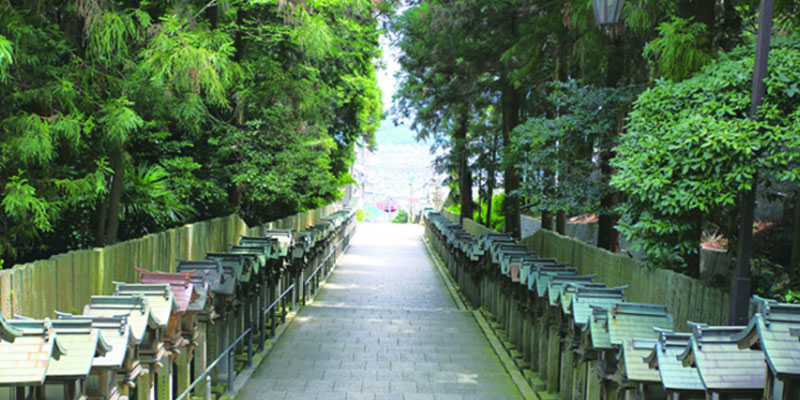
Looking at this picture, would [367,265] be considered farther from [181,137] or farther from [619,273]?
[619,273]

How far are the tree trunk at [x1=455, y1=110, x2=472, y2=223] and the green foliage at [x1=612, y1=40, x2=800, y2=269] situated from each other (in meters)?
20.9

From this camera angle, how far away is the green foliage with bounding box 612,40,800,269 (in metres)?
6.14

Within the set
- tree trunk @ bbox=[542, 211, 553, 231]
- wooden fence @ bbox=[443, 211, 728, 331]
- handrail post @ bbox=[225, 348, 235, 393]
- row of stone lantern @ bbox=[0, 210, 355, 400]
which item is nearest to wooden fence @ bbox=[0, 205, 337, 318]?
row of stone lantern @ bbox=[0, 210, 355, 400]

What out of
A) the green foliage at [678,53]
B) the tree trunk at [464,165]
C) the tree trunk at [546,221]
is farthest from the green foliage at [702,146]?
the tree trunk at [464,165]

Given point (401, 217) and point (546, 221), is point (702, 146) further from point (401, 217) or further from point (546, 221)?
point (401, 217)

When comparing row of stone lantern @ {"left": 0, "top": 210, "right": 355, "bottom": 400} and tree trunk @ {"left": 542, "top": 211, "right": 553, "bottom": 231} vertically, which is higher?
tree trunk @ {"left": 542, "top": 211, "right": 553, "bottom": 231}

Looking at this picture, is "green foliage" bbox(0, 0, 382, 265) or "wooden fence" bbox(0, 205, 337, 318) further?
"green foliage" bbox(0, 0, 382, 265)

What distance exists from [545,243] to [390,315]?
12.3 feet

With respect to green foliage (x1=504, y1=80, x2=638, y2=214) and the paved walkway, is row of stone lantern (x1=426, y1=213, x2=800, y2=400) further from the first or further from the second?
green foliage (x1=504, y1=80, x2=638, y2=214)

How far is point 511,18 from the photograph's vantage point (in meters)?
17.0

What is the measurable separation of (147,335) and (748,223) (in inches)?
217

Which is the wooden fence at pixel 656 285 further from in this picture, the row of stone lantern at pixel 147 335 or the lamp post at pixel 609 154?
the row of stone lantern at pixel 147 335

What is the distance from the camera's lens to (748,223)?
6.07 metres

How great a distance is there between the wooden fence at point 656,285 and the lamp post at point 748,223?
0.78 m
